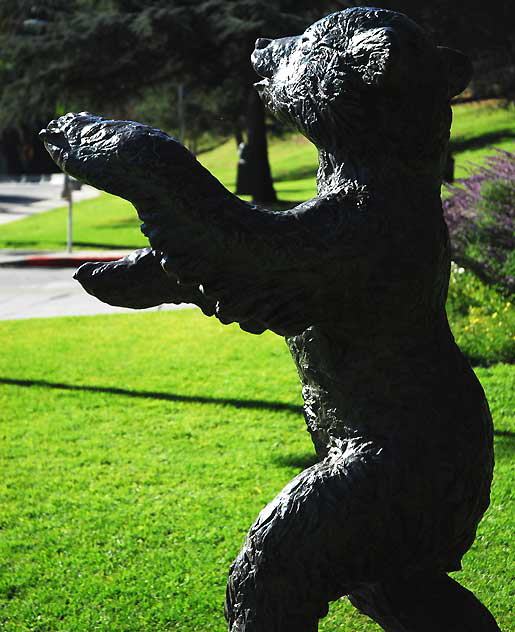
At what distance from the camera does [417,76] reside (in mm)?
1779

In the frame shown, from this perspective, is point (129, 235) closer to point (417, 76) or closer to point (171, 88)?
point (171, 88)

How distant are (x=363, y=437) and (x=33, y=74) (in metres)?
17.9

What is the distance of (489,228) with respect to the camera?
8.55 metres

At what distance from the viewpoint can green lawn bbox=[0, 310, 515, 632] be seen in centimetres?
370

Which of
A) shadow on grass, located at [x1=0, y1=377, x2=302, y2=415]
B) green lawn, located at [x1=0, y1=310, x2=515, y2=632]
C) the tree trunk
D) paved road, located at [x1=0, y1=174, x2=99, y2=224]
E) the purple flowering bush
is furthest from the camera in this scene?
paved road, located at [x1=0, y1=174, x2=99, y2=224]

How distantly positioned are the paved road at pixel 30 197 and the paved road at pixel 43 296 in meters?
10.6

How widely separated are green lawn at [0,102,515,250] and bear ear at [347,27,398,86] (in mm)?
9749

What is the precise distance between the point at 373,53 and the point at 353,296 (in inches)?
18.4

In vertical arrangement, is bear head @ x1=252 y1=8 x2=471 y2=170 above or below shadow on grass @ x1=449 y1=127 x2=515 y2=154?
above

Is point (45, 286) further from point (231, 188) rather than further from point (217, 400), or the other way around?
point (231, 188)

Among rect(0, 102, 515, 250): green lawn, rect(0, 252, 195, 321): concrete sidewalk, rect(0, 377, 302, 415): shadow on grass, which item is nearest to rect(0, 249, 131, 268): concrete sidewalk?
rect(0, 252, 195, 321): concrete sidewalk

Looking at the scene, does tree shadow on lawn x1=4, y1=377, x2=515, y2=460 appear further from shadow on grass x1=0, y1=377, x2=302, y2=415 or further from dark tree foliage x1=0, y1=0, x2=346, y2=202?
dark tree foliage x1=0, y1=0, x2=346, y2=202

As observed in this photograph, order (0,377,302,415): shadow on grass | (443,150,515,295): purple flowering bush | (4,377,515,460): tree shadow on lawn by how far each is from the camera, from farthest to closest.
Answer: (443,150,515,295): purple flowering bush
(0,377,302,415): shadow on grass
(4,377,515,460): tree shadow on lawn

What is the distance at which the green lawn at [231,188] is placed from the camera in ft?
58.2
